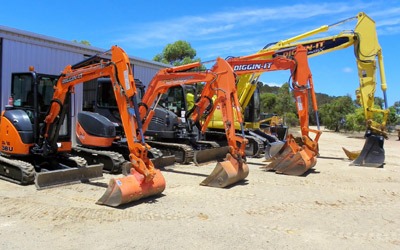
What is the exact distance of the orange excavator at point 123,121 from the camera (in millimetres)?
6371

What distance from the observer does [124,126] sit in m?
6.96

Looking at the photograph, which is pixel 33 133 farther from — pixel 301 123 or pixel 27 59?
pixel 301 123

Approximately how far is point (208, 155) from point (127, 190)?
5778mm

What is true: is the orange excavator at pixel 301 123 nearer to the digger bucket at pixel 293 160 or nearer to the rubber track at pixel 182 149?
the digger bucket at pixel 293 160

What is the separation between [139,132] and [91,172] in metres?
2.10

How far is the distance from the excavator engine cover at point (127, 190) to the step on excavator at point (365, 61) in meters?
7.98

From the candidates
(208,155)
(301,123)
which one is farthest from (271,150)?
(301,123)

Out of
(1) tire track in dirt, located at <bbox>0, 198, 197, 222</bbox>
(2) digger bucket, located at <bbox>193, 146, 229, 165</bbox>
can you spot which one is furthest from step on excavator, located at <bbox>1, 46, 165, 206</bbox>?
(2) digger bucket, located at <bbox>193, 146, 229, 165</bbox>

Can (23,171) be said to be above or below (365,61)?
below

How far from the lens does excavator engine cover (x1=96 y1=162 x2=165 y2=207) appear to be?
6.24 metres

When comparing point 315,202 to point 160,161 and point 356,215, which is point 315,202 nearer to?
point 356,215

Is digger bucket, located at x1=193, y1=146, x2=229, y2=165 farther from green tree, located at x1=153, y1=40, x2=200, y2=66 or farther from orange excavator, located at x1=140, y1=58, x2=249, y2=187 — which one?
green tree, located at x1=153, y1=40, x2=200, y2=66

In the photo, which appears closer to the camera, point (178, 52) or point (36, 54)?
point (36, 54)

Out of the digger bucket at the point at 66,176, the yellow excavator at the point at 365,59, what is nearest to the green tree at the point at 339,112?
the yellow excavator at the point at 365,59
